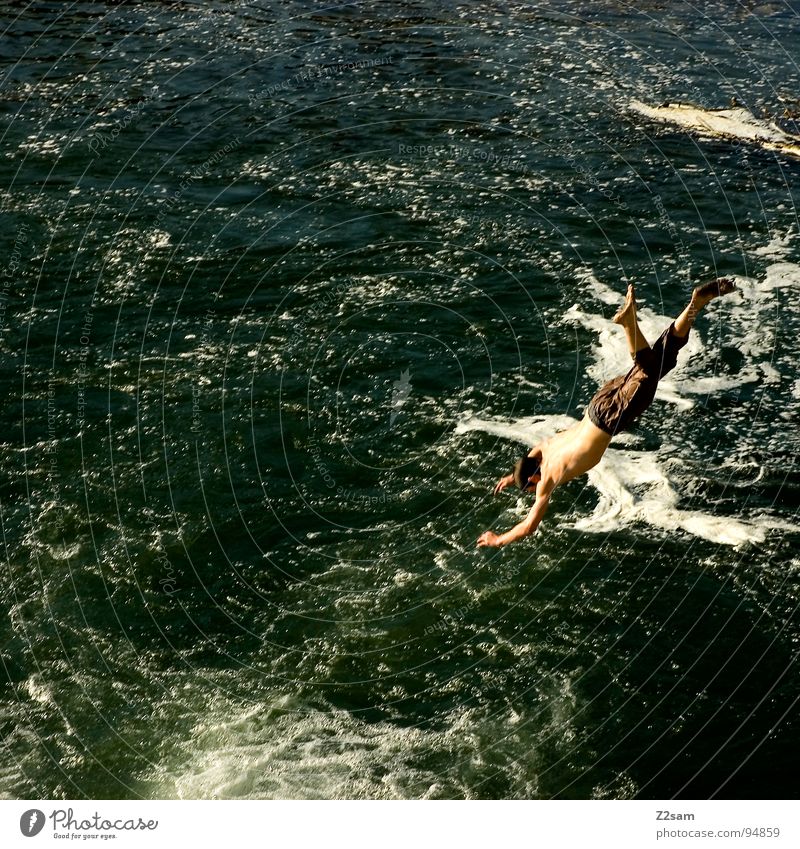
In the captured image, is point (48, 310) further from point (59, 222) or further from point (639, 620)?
point (639, 620)

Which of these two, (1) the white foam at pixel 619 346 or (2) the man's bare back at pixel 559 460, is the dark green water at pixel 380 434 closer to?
(1) the white foam at pixel 619 346

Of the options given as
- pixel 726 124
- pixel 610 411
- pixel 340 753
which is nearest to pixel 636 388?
pixel 610 411

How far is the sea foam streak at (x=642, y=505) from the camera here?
1816 centimetres

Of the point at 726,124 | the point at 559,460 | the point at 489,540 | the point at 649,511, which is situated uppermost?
the point at 559,460

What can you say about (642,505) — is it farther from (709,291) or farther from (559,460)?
(709,291)

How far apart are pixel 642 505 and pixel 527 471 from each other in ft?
15.9

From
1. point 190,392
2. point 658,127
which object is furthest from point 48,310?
point 658,127

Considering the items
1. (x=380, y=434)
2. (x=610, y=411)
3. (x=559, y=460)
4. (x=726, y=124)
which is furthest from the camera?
(x=726, y=124)

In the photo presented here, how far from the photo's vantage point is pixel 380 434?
20438 millimetres

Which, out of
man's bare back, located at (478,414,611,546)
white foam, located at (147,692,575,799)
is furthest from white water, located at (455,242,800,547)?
white foam, located at (147,692,575,799)

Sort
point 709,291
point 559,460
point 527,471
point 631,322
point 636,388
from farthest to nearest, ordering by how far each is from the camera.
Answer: point 527,471 < point 559,460 < point 636,388 < point 631,322 < point 709,291

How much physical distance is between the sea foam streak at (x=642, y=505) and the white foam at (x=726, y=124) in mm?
15318

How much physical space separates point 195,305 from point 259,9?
20.1m
